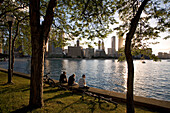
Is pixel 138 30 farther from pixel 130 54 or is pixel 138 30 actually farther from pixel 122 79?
pixel 122 79

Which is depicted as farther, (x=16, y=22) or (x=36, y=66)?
(x=16, y=22)

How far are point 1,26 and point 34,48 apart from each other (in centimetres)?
1425

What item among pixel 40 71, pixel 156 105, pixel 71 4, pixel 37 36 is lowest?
pixel 156 105

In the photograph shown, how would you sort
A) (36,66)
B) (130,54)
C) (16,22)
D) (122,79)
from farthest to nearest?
(122,79)
(16,22)
(36,66)
(130,54)

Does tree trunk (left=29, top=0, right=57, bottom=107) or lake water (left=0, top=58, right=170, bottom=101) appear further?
lake water (left=0, top=58, right=170, bottom=101)

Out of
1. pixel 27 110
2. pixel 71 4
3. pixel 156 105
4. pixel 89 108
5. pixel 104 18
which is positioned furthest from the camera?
pixel 71 4

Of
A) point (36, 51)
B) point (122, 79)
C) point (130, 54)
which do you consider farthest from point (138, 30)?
point (122, 79)

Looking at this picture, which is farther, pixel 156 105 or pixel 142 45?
pixel 156 105

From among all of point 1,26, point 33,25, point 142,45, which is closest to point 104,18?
point 142,45

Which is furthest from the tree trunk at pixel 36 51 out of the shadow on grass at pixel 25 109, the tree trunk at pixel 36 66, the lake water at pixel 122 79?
the lake water at pixel 122 79

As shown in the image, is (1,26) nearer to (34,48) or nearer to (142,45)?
(34,48)

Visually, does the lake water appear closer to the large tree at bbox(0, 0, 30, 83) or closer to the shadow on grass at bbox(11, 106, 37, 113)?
the shadow on grass at bbox(11, 106, 37, 113)

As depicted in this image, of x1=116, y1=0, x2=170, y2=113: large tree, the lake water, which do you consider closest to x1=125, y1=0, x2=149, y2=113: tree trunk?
x1=116, y1=0, x2=170, y2=113: large tree

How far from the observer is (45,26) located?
5.23m
